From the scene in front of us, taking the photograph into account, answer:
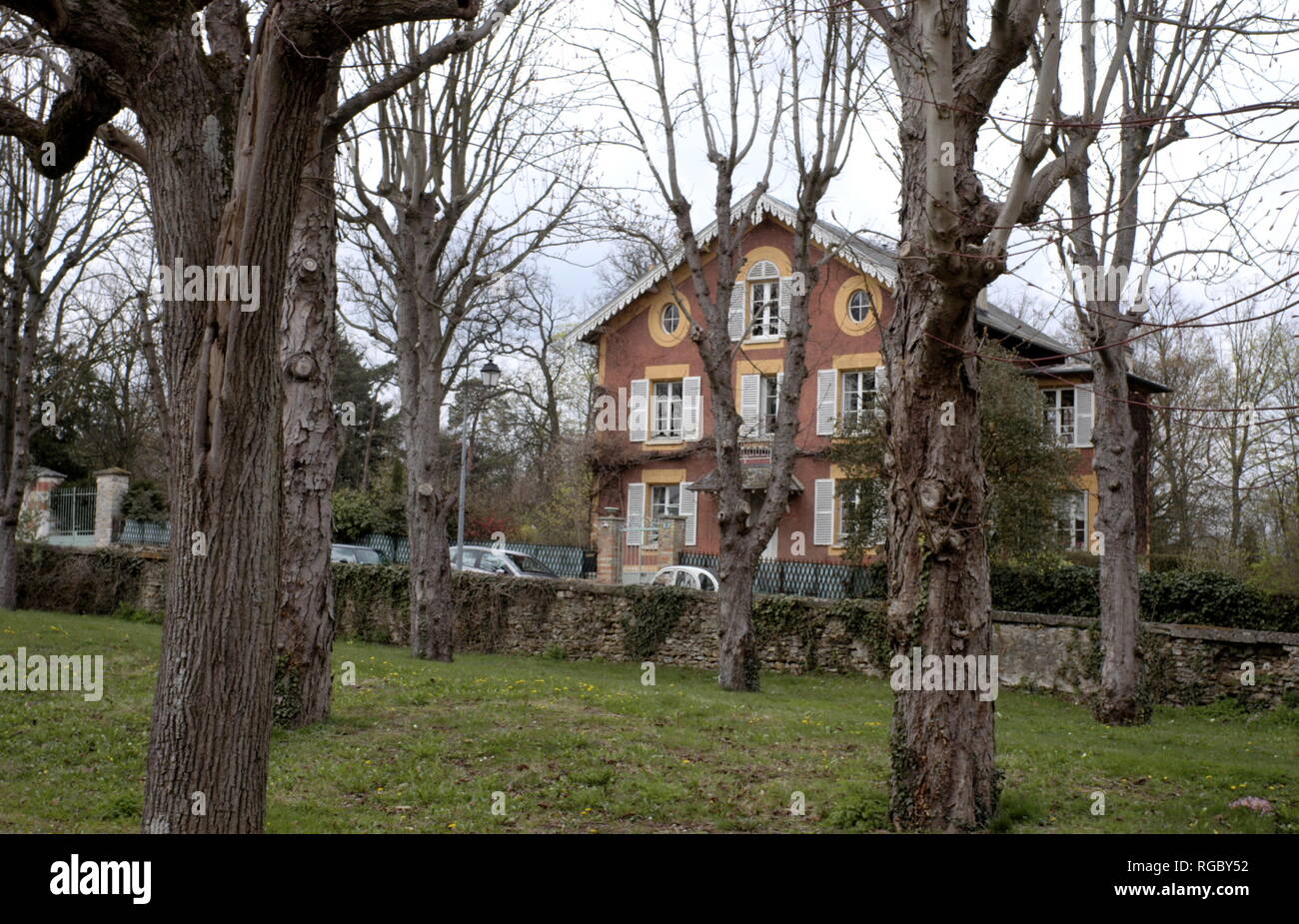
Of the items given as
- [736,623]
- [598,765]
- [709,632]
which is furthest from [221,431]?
[709,632]

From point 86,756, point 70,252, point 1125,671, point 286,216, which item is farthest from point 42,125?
point 70,252

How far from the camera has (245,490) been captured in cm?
458

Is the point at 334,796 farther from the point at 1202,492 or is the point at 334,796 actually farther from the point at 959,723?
the point at 1202,492

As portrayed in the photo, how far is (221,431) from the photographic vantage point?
4527 millimetres

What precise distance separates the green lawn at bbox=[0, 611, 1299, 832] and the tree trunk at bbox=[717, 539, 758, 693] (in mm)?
1645

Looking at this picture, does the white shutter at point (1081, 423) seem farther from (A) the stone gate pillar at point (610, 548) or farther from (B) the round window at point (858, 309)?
(A) the stone gate pillar at point (610, 548)

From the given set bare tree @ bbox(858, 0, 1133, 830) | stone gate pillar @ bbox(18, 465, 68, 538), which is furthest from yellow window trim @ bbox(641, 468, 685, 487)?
bare tree @ bbox(858, 0, 1133, 830)

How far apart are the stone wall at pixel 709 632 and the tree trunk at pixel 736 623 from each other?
3.63 m

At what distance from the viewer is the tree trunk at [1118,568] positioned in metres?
13.4

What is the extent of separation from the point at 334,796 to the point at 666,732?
333 centimetres

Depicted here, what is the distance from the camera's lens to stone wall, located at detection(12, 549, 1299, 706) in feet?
50.7

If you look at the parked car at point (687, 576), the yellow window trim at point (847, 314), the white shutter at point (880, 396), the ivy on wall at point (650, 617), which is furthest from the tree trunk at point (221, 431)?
the yellow window trim at point (847, 314)

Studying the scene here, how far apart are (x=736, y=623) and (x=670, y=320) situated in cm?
2032

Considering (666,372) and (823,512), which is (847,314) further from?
(666,372)
